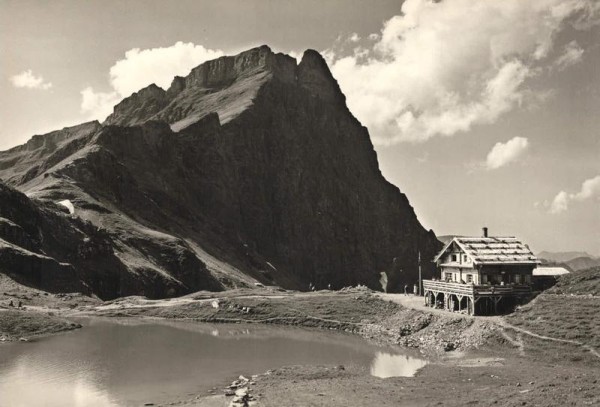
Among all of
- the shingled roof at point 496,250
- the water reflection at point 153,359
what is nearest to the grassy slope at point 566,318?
the shingled roof at point 496,250

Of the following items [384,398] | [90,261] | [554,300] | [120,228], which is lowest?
[384,398]

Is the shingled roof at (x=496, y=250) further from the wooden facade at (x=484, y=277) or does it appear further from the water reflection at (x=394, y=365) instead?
the water reflection at (x=394, y=365)

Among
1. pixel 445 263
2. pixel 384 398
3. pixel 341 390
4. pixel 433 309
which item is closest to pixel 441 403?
pixel 384 398

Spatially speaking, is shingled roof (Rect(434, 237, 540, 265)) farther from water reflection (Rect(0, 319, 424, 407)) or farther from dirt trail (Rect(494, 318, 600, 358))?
→ water reflection (Rect(0, 319, 424, 407))

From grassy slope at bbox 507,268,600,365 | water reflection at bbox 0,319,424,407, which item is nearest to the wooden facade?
grassy slope at bbox 507,268,600,365

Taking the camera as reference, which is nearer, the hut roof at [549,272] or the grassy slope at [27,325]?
the grassy slope at [27,325]

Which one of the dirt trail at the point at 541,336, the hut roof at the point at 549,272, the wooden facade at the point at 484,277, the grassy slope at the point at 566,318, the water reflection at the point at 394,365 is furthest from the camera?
the hut roof at the point at 549,272

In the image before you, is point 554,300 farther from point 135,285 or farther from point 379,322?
point 135,285

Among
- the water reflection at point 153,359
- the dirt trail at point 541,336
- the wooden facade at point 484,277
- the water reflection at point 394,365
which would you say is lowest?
the water reflection at point 394,365
